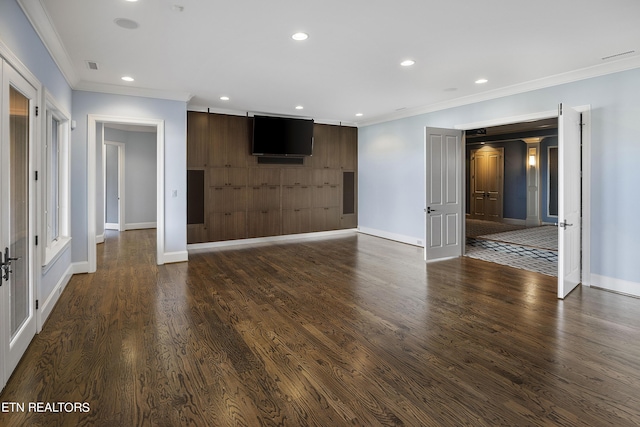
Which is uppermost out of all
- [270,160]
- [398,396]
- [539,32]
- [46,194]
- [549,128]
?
[549,128]

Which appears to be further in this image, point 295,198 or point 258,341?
point 295,198

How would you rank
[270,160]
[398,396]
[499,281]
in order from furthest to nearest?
[270,160] → [499,281] → [398,396]

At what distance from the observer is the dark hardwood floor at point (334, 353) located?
7.00ft

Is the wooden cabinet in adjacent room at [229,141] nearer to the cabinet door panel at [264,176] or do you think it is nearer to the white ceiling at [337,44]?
the cabinet door panel at [264,176]

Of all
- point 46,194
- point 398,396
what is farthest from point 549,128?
point 46,194

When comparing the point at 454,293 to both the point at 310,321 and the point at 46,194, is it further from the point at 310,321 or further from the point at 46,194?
the point at 46,194

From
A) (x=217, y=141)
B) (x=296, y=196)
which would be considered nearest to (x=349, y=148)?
(x=296, y=196)

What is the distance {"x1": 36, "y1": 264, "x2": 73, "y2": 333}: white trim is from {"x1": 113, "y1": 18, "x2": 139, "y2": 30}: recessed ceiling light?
2704 millimetres

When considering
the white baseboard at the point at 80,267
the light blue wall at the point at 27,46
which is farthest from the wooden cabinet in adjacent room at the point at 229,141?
the light blue wall at the point at 27,46

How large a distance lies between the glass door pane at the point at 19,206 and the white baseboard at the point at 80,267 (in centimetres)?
244

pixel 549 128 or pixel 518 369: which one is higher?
pixel 549 128

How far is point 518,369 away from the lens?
2.60m

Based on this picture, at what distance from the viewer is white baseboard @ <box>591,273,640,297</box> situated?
4.29 m

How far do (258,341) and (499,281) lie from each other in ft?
11.3
